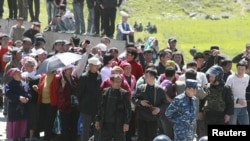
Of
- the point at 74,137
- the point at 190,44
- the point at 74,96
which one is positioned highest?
the point at 74,96

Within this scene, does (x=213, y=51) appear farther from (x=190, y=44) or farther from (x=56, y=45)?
(x=190, y=44)

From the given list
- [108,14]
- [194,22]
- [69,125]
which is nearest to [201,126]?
[69,125]

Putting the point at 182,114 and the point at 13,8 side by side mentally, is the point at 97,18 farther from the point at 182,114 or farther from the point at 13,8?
the point at 182,114

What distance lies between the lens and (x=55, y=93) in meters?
13.2

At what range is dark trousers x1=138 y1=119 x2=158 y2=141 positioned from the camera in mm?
12844

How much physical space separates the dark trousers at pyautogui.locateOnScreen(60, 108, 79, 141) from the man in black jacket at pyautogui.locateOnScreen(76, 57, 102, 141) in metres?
0.38

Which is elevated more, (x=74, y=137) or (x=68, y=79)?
(x=68, y=79)

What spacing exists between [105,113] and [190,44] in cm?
3714

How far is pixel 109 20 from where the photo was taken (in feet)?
66.9

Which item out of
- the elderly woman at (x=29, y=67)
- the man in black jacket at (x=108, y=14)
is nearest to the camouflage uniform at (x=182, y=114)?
the elderly woman at (x=29, y=67)

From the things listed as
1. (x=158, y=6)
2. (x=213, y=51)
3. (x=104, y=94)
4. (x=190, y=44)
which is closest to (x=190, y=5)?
(x=158, y=6)

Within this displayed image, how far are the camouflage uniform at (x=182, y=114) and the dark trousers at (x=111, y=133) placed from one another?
1.12 meters

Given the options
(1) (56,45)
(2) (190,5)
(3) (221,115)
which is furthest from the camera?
(2) (190,5)

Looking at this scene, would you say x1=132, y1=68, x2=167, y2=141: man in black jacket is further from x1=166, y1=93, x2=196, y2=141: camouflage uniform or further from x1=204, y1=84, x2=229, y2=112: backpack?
x1=166, y1=93, x2=196, y2=141: camouflage uniform
